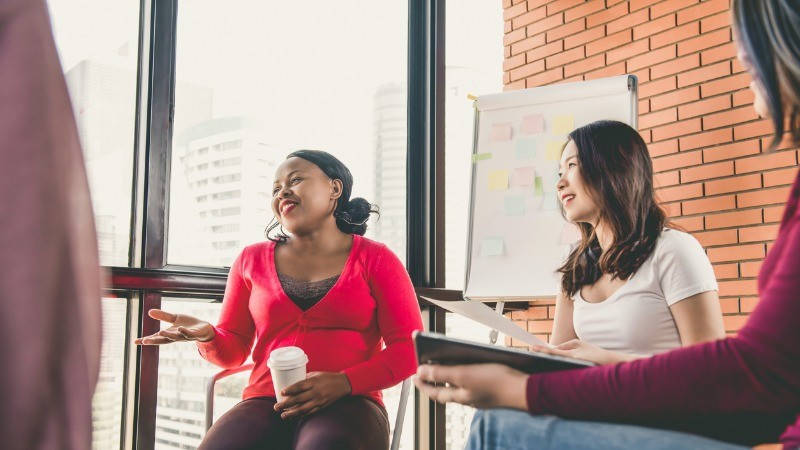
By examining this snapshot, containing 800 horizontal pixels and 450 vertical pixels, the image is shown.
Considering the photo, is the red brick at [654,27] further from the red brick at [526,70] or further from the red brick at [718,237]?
the red brick at [718,237]

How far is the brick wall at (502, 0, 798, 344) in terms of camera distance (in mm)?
2562

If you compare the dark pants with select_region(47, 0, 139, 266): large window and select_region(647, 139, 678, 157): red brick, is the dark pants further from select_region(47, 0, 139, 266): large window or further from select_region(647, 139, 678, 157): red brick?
select_region(647, 139, 678, 157): red brick

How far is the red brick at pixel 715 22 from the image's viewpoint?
269cm

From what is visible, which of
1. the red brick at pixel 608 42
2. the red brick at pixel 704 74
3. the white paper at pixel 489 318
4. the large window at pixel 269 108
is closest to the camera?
the white paper at pixel 489 318

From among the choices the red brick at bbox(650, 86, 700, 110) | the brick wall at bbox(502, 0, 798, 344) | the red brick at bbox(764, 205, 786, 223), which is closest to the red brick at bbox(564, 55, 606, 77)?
the brick wall at bbox(502, 0, 798, 344)

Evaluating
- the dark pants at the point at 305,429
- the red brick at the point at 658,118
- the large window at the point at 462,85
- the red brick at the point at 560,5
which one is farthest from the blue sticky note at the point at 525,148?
the dark pants at the point at 305,429

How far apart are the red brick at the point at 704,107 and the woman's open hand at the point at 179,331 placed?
210 centimetres

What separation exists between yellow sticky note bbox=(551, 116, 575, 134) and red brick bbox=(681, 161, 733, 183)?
51 centimetres

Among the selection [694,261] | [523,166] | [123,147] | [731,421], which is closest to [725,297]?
[523,166]

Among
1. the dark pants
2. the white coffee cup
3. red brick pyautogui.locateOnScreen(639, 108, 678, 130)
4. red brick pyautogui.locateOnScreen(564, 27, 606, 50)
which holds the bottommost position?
the dark pants

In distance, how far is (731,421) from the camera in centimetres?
78

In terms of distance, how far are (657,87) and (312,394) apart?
82.3 inches

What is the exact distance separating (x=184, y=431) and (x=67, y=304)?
2.01 metres

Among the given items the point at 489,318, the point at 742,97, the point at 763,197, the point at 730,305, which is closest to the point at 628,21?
the point at 742,97
